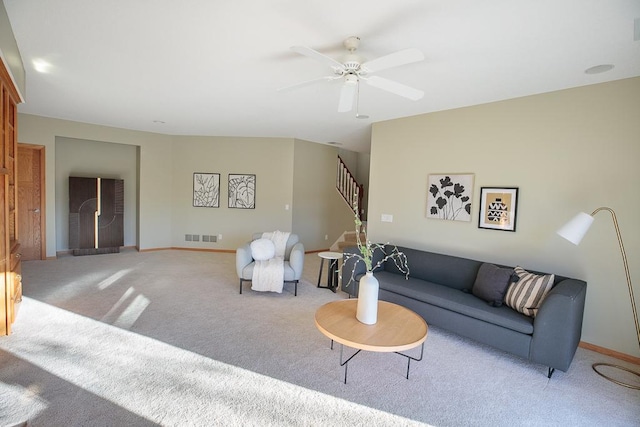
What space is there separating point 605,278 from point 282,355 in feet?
10.6

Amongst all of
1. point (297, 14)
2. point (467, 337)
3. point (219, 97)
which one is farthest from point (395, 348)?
point (219, 97)

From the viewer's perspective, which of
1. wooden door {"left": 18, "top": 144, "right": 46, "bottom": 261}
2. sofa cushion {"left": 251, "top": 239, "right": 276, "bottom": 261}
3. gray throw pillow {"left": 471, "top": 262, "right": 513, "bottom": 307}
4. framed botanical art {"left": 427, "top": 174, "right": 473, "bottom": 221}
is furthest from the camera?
wooden door {"left": 18, "top": 144, "right": 46, "bottom": 261}

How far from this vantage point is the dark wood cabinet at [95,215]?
19.9 ft

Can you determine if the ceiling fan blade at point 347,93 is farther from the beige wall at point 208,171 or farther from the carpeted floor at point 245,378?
the beige wall at point 208,171

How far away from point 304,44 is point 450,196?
273 centimetres

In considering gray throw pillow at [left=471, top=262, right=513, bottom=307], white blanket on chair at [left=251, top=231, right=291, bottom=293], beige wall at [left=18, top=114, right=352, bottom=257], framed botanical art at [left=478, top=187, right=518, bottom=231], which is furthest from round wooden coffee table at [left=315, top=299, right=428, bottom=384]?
beige wall at [left=18, top=114, right=352, bottom=257]

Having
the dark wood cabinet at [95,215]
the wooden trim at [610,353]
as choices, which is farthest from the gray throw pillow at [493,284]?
the dark wood cabinet at [95,215]

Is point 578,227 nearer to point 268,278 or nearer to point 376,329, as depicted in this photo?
point 376,329

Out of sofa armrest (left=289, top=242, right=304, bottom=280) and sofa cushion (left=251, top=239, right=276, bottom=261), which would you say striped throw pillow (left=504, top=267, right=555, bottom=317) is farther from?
sofa cushion (left=251, top=239, right=276, bottom=261)

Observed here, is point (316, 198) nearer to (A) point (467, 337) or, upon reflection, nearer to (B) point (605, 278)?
(A) point (467, 337)

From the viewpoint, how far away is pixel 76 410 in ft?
6.53

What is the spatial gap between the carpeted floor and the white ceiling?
266cm

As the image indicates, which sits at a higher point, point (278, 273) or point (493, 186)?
point (493, 186)

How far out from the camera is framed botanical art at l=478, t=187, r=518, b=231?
141 inches
